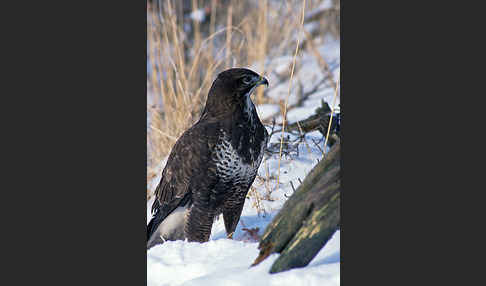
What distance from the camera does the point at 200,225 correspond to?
419 centimetres

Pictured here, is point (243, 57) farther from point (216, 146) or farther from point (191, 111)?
point (216, 146)

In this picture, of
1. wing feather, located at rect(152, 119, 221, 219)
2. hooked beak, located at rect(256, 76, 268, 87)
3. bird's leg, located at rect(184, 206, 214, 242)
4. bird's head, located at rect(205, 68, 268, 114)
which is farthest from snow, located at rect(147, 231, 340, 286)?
hooked beak, located at rect(256, 76, 268, 87)

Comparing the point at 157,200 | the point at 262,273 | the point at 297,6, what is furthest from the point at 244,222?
the point at 297,6

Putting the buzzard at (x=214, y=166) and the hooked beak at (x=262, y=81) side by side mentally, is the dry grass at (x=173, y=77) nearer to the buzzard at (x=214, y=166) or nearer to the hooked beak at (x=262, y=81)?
the buzzard at (x=214, y=166)

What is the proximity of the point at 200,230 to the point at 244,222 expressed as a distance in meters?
0.34

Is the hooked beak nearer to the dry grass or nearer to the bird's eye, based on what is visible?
the bird's eye

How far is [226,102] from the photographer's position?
4.04 metres

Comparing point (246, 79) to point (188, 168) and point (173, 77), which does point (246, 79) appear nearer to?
point (188, 168)

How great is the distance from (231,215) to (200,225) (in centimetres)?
23

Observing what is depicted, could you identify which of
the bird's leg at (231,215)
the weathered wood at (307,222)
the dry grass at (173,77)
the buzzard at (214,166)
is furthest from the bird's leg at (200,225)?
the weathered wood at (307,222)

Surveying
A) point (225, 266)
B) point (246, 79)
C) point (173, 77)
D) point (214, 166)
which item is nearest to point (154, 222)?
point (214, 166)

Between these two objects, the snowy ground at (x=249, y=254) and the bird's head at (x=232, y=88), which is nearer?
the snowy ground at (x=249, y=254)

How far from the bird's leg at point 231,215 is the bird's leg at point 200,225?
0.40ft

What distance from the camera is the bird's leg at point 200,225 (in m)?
4.18
